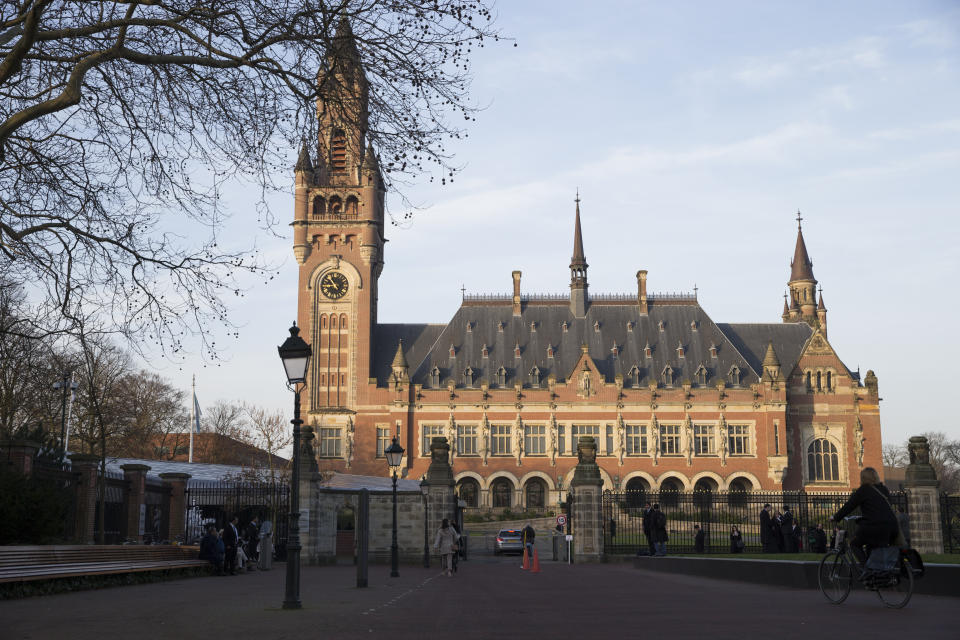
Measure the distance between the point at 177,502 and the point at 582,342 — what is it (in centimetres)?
4397

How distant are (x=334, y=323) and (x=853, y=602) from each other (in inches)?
2272

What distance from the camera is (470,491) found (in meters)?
66.3

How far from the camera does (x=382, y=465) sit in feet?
217

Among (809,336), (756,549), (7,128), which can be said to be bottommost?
(756,549)

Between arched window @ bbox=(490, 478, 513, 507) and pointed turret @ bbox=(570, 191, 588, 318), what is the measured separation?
1384 centimetres

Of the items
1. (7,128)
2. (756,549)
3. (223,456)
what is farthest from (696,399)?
(7,128)

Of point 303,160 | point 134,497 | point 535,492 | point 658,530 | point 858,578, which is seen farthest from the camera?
point 535,492

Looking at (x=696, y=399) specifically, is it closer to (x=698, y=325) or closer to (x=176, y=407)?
(x=698, y=325)

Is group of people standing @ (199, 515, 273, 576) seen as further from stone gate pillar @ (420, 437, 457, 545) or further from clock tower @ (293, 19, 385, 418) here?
clock tower @ (293, 19, 385, 418)

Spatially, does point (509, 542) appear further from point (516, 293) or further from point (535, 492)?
point (516, 293)

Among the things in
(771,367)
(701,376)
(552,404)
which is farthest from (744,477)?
Result: (552,404)

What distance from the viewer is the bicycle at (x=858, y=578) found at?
11.1 metres

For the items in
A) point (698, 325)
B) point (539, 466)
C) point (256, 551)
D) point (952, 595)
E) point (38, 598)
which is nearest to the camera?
point (952, 595)

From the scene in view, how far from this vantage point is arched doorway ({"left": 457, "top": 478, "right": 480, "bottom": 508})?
6594 cm
